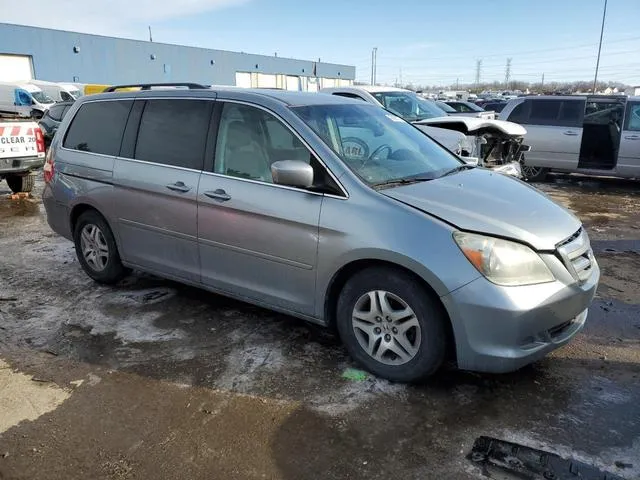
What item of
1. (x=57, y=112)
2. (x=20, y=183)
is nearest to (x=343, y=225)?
(x=20, y=183)

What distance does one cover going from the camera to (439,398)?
3184 mm

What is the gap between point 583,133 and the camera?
1102 cm

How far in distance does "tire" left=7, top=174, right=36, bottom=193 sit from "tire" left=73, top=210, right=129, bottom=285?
587 centimetres

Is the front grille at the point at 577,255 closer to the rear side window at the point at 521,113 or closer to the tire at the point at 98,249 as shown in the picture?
the tire at the point at 98,249

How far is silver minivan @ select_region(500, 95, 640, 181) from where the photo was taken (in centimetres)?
1033

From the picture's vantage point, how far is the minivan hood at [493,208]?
10.0 ft

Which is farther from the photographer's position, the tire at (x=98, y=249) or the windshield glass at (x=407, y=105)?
the windshield glass at (x=407, y=105)

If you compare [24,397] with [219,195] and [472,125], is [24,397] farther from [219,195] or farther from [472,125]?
[472,125]

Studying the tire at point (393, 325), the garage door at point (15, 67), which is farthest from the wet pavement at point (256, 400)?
the garage door at point (15, 67)

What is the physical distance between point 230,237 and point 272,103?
1018 mm

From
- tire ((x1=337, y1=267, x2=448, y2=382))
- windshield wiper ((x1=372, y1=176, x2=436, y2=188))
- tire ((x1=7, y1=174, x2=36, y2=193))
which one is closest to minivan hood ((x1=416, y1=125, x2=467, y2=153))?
windshield wiper ((x1=372, y1=176, x2=436, y2=188))

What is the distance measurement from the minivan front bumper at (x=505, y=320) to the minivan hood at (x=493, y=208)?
30 centimetres

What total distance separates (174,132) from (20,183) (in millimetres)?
7389

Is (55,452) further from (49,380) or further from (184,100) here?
(184,100)
